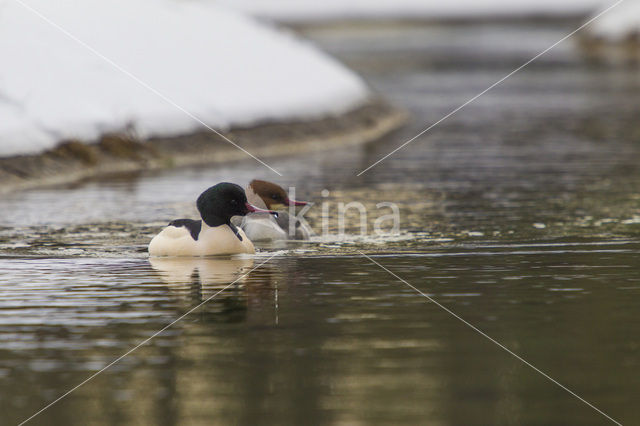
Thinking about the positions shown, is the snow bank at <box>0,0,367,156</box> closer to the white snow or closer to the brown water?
the brown water

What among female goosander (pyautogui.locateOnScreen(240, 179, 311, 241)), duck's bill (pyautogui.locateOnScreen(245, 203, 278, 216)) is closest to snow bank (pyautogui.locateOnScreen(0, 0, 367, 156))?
female goosander (pyautogui.locateOnScreen(240, 179, 311, 241))

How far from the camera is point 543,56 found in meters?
49.3

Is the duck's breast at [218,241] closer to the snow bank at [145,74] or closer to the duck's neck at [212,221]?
the duck's neck at [212,221]

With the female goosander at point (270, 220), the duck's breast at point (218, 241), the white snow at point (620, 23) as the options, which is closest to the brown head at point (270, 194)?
the female goosander at point (270, 220)

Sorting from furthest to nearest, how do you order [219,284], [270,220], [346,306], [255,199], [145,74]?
[145,74], [255,199], [270,220], [219,284], [346,306]

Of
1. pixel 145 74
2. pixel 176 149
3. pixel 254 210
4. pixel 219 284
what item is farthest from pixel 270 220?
pixel 145 74

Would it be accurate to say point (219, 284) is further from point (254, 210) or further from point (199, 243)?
point (254, 210)

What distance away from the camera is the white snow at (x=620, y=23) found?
5191 cm

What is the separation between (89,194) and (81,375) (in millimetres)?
8957

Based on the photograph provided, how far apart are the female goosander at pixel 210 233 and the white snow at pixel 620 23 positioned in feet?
141

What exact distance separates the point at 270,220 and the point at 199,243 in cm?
114

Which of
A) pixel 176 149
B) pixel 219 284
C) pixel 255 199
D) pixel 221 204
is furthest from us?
pixel 176 149

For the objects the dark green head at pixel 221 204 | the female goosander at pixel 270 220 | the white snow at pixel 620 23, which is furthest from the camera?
the white snow at pixel 620 23

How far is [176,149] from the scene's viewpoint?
18.7m
